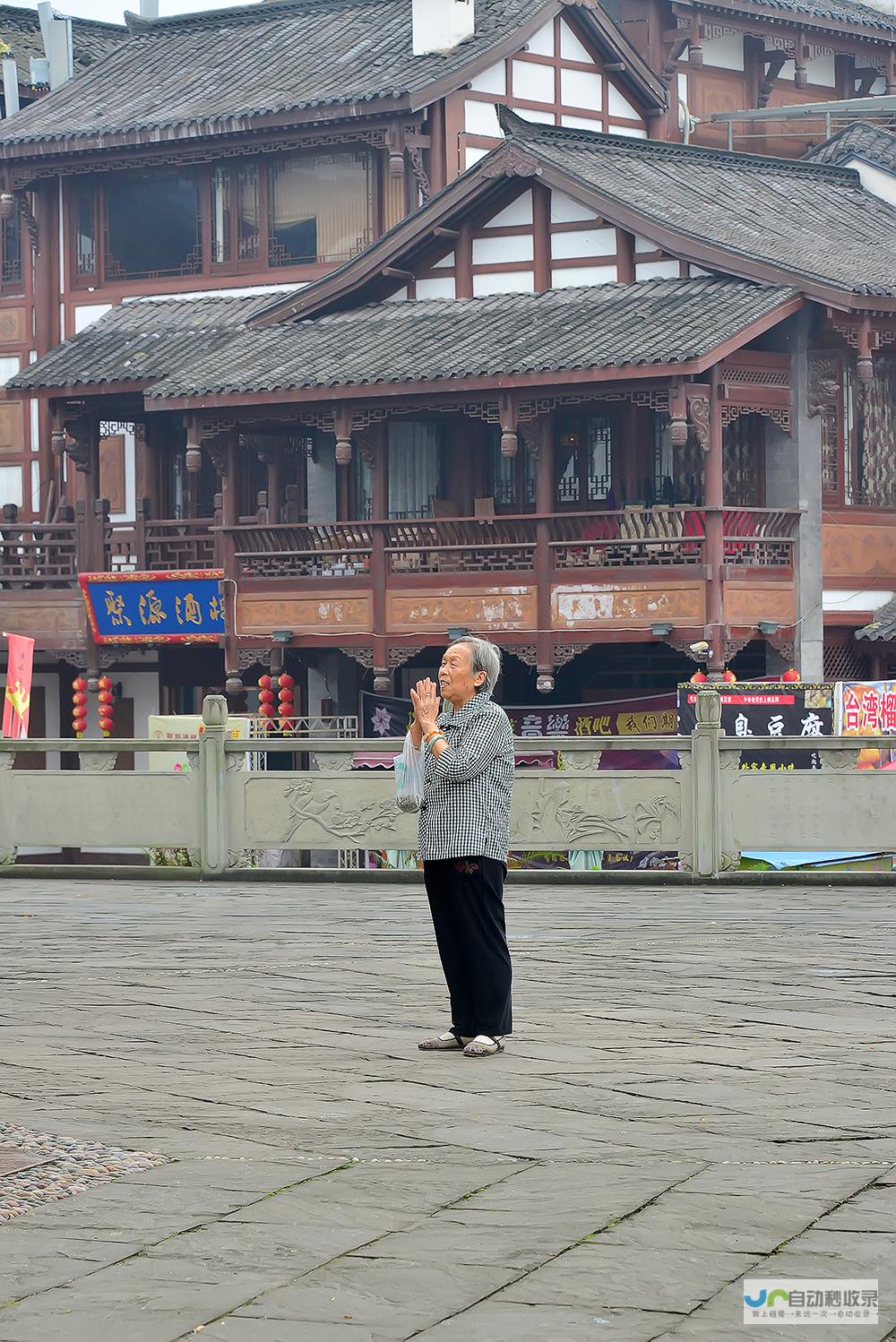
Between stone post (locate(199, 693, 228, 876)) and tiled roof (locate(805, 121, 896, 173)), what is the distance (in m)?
13.0

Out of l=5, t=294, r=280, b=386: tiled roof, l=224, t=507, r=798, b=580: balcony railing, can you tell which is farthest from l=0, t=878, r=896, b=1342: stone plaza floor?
l=5, t=294, r=280, b=386: tiled roof

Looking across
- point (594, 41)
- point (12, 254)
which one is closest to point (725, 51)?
point (594, 41)

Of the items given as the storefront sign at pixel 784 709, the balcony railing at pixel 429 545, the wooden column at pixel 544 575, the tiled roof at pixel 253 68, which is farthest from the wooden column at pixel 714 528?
the tiled roof at pixel 253 68

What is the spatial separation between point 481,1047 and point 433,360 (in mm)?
15116

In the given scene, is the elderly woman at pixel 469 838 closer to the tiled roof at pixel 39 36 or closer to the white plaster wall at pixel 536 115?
the white plaster wall at pixel 536 115

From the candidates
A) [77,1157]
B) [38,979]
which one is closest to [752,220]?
[38,979]

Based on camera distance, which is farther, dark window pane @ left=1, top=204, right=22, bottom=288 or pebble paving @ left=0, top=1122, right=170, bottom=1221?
dark window pane @ left=1, top=204, right=22, bottom=288

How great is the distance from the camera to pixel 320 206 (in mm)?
26609

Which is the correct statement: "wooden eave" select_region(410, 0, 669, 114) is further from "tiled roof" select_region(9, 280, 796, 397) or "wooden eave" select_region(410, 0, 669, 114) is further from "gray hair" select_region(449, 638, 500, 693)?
"gray hair" select_region(449, 638, 500, 693)

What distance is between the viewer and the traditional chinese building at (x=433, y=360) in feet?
72.7

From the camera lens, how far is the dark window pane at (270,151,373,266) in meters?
26.4

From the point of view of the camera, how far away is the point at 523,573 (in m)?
22.7

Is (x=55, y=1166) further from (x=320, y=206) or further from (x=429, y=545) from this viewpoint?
(x=320, y=206)

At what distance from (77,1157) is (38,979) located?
4.46 m
